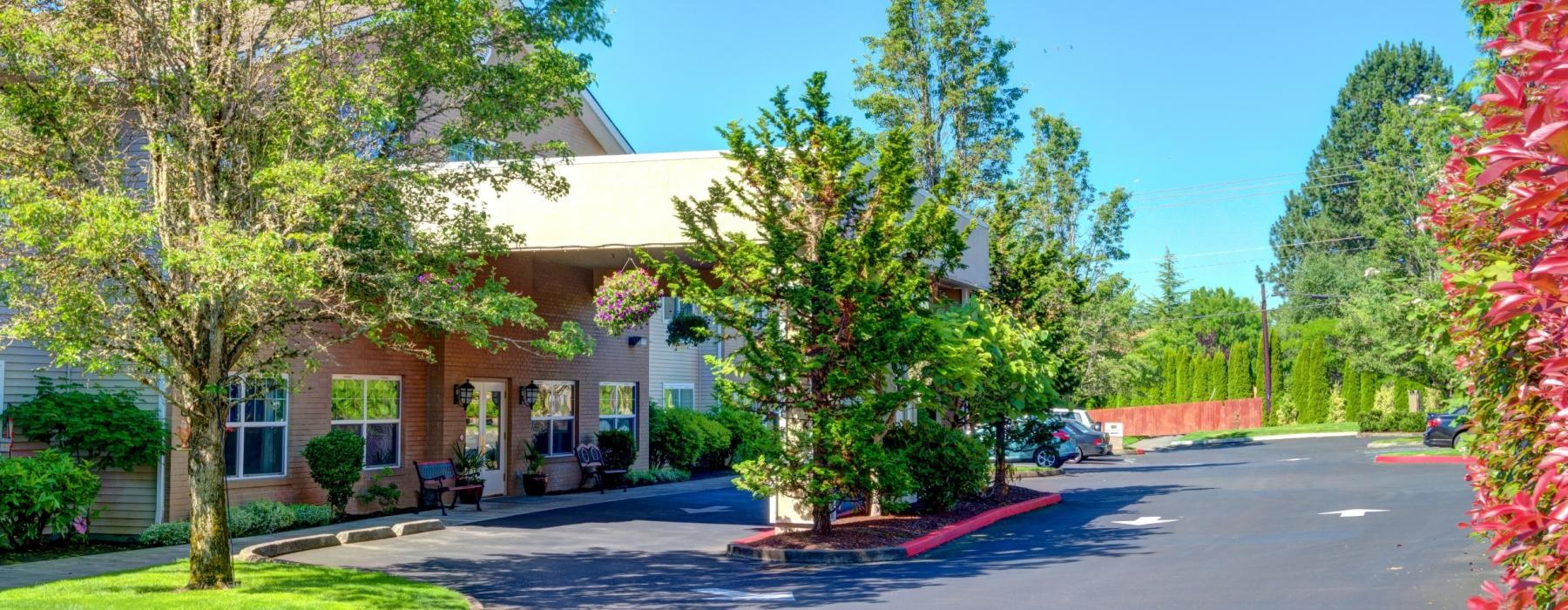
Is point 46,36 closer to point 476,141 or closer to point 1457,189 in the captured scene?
point 476,141

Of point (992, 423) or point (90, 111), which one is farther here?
point (992, 423)

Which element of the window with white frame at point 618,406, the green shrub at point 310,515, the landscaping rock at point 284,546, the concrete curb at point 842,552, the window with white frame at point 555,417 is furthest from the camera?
the window with white frame at point 618,406

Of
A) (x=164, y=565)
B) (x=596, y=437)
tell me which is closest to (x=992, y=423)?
(x=596, y=437)

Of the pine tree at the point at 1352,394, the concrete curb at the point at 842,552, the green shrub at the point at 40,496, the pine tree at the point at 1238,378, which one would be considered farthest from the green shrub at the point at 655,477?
the pine tree at the point at 1238,378

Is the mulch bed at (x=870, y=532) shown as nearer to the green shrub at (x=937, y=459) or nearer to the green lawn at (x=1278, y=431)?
the green shrub at (x=937, y=459)

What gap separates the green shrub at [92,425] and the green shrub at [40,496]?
0.51m

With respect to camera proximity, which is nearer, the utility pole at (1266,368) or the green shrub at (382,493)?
the green shrub at (382,493)

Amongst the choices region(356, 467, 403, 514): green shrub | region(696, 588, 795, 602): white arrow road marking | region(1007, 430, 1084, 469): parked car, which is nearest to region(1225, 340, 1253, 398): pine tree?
region(1007, 430, 1084, 469): parked car

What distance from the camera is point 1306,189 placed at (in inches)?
3088

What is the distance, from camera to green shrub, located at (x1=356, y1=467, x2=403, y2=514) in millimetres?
19766

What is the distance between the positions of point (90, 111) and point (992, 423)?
14179mm

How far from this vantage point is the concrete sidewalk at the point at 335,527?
12.9m

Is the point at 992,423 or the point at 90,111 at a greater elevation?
the point at 90,111

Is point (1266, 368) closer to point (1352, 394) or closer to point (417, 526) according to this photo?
point (1352, 394)
